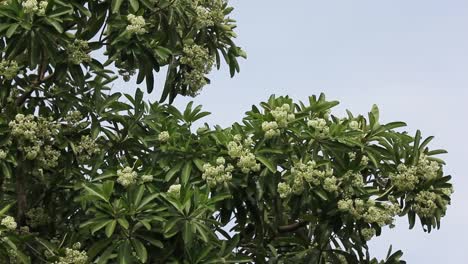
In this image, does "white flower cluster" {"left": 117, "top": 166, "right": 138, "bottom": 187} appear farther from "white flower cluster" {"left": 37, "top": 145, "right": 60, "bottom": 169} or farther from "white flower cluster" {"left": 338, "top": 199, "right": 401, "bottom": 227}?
"white flower cluster" {"left": 338, "top": 199, "right": 401, "bottom": 227}

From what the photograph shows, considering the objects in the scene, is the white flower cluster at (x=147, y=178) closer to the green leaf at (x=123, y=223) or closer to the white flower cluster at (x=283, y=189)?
the green leaf at (x=123, y=223)

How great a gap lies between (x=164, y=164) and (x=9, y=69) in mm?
1641

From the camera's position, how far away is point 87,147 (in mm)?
9039

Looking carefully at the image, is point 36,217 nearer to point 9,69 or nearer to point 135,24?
point 9,69

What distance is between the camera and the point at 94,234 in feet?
29.0

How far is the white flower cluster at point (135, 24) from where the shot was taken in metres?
9.00

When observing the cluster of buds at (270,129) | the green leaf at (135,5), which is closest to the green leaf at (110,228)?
the cluster of buds at (270,129)

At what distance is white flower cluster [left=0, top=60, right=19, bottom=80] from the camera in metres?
8.92

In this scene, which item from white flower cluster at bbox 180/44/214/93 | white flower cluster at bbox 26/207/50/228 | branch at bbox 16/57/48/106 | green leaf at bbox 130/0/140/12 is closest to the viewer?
green leaf at bbox 130/0/140/12

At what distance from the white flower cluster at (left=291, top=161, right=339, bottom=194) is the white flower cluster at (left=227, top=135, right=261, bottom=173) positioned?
1.11ft

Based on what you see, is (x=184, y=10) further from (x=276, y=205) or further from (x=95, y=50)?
(x=276, y=205)

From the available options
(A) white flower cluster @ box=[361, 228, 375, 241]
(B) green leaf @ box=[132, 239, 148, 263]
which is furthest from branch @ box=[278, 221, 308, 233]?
(B) green leaf @ box=[132, 239, 148, 263]

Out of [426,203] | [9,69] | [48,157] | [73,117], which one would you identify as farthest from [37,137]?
[426,203]

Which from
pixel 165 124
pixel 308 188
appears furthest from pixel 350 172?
pixel 165 124
